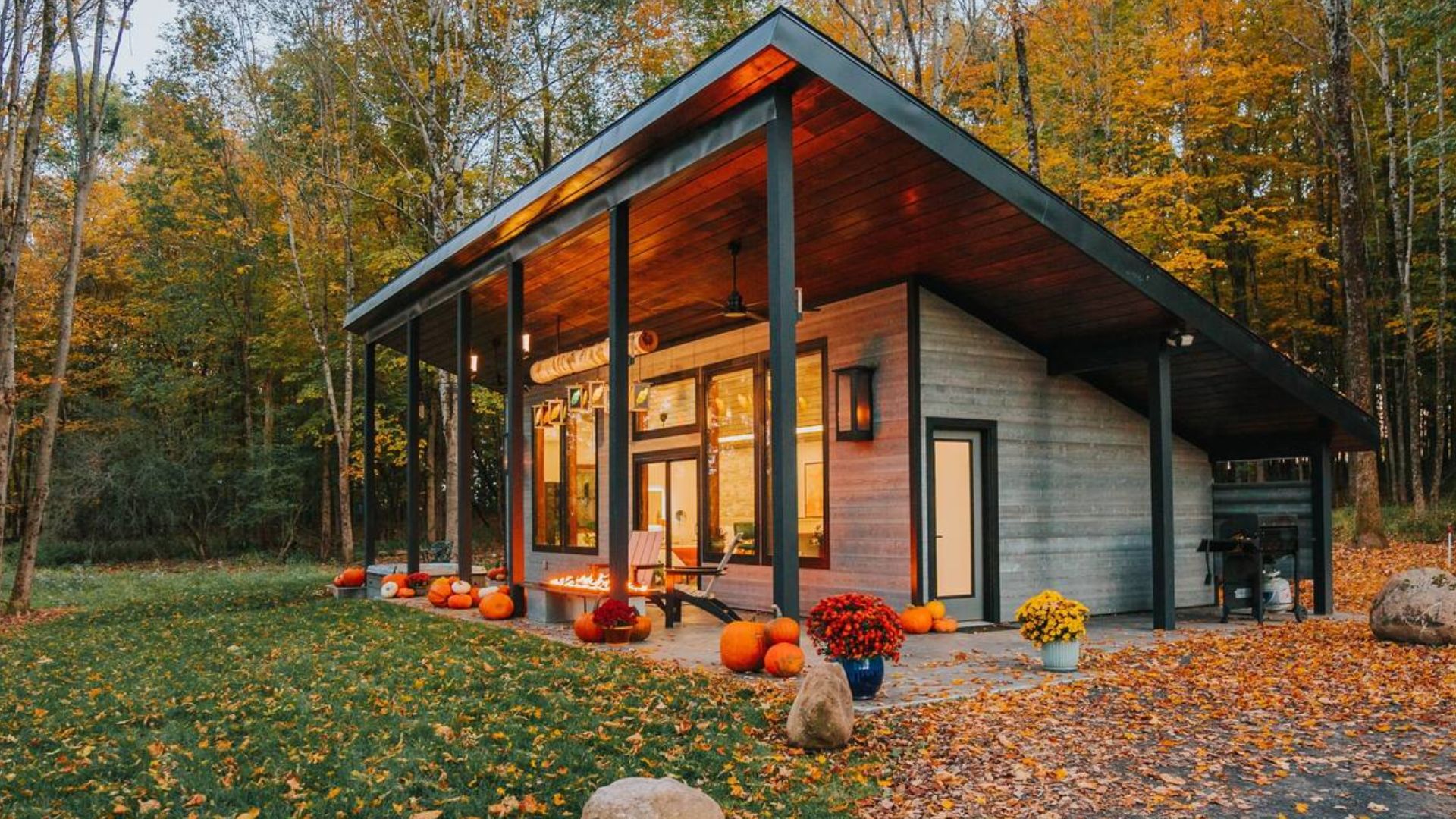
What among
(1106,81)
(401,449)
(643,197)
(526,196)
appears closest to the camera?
(643,197)

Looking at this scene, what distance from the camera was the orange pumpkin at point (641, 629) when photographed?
303 inches

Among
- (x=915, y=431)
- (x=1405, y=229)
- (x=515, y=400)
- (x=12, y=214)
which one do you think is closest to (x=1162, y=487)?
(x=915, y=431)

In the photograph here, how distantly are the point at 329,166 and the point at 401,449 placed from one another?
19.6 ft

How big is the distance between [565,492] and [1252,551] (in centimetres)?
860

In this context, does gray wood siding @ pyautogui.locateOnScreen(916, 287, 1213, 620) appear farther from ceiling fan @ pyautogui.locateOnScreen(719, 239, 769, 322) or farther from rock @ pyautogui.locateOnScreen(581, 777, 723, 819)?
rock @ pyautogui.locateOnScreen(581, 777, 723, 819)

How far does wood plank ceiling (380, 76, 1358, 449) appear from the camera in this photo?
→ 21.9 feet

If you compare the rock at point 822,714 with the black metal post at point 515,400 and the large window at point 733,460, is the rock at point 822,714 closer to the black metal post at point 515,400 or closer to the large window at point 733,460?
the black metal post at point 515,400

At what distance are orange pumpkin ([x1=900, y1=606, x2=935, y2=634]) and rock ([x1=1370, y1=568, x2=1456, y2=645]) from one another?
3425mm

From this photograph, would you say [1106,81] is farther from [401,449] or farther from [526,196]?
[401,449]

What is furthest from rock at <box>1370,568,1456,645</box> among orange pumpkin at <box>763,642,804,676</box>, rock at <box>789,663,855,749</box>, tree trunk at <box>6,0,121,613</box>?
tree trunk at <box>6,0,121,613</box>

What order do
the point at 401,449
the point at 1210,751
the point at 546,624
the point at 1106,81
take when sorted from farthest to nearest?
the point at 401,449 < the point at 1106,81 < the point at 546,624 < the point at 1210,751

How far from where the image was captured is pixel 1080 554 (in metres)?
9.45

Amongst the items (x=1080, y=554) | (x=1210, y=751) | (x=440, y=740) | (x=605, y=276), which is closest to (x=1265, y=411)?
(x=1080, y=554)

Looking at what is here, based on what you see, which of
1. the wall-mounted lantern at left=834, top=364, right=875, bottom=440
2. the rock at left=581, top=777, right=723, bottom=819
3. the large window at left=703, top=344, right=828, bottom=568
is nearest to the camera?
the rock at left=581, top=777, right=723, bottom=819
